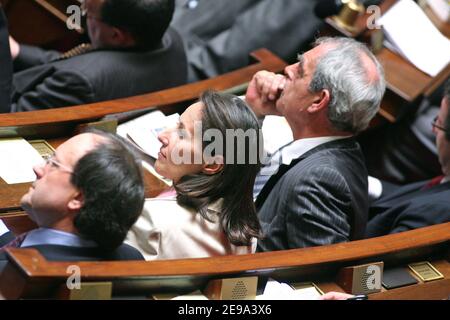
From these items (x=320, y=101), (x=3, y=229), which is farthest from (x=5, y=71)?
(x=320, y=101)

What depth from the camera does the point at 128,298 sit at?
1.95 meters

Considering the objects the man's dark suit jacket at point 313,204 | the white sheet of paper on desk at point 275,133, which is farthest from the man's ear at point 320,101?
the white sheet of paper on desk at point 275,133

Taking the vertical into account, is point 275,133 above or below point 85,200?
below

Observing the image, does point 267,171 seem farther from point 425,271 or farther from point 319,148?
point 425,271

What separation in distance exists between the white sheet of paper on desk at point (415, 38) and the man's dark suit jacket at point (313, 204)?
975 millimetres

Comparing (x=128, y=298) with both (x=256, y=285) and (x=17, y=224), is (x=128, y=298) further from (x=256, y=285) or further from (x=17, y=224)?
(x=17, y=224)

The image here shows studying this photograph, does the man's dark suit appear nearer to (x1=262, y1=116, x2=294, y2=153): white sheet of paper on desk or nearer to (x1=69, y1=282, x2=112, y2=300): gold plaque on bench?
(x1=69, y1=282, x2=112, y2=300): gold plaque on bench

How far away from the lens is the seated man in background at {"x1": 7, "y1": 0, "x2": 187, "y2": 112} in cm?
281

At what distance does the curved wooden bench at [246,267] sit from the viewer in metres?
1.84

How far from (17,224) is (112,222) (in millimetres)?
471

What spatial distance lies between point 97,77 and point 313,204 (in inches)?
30.4

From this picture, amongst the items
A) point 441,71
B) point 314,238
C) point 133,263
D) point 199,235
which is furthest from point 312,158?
point 441,71

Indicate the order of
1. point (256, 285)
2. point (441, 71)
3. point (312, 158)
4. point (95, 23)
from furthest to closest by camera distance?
point (441, 71) < point (95, 23) < point (312, 158) < point (256, 285)

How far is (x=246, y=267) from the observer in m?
2.07
